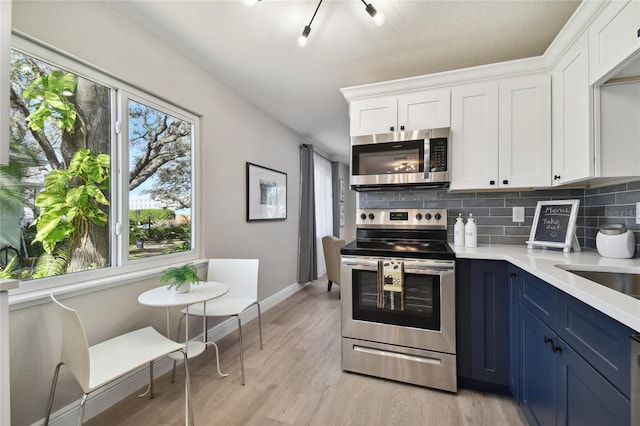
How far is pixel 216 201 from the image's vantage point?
8.49ft

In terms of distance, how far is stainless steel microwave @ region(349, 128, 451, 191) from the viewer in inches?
84.4

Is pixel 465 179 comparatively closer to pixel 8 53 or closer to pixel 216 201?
pixel 216 201

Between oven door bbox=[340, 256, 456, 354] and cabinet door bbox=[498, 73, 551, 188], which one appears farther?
cabinet door bbox=[498, 73, 551, 188]

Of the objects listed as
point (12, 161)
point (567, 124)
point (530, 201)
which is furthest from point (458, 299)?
point (12, 161)

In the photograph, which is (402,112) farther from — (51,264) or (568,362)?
(51,264)

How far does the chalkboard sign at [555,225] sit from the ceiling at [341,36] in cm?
121

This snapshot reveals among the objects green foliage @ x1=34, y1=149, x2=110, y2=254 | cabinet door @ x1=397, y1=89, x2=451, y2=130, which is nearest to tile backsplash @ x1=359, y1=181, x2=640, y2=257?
cabinet door @ x1=397, y1=89, x2=451, y2=130

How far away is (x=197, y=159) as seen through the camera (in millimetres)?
2422

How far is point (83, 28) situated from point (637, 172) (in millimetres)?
3188

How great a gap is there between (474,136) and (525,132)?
34cm

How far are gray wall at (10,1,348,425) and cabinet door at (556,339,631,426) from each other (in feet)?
7.63

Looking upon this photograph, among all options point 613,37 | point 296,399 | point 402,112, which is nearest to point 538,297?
point 613,37

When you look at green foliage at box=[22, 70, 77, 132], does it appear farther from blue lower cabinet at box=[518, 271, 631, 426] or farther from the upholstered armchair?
the upholstered armchair

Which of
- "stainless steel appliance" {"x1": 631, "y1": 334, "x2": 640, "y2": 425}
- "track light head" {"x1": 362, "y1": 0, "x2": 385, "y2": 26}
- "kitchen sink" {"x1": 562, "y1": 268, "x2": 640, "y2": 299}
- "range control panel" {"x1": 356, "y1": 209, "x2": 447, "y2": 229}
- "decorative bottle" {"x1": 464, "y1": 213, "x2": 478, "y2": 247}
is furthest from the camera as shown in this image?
"range control panel" {"x1": 356, "y1": 209, "x2": 447, "y2": 229}
